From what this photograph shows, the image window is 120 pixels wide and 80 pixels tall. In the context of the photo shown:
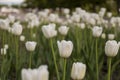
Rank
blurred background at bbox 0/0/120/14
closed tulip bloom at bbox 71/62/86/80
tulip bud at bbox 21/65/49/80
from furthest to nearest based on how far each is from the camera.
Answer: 1. blurred background at bbox 0/0/120/14
2. closed tulip bloom at bbox 71/62/86/80
3. tulip bud at bbox 21/65/49/80

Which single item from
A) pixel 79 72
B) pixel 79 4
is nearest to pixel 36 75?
pixel 79 72

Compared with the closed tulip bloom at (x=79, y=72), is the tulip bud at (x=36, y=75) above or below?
above

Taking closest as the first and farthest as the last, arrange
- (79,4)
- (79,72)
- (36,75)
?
(36,75) → (79,72) → (79,4)

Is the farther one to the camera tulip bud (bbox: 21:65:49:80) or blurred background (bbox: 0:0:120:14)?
blurred background (bbox: 0:0:120:14)

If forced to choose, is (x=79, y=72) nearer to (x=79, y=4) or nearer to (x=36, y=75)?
(x=36, y=75)

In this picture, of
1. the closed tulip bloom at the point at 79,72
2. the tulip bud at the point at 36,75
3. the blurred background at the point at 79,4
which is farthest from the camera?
the blurred background at the point at 79,4

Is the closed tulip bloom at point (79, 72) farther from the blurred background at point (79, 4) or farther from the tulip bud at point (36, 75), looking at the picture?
the blurred background at point (79, 4)

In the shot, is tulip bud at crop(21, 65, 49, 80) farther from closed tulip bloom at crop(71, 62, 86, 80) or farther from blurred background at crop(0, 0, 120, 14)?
blurred background at crop(0, 0, 120, 14)

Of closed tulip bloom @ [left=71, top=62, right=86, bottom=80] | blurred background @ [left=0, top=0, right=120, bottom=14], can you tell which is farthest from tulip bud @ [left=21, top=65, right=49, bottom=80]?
blurred background @ [left=0, top=0, right=120, bottom=14]

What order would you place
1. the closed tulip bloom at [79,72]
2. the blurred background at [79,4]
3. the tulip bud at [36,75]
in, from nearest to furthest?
the tulip bud at [36,75]
the closed tulip bloom at [79,72]
the blurred background at [79,4]

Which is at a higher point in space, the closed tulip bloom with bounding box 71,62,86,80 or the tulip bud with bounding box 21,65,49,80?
the tulip bud with bounding box 21,65,49,80

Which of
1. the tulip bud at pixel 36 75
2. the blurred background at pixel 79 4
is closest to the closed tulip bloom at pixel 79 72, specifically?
the tulip bud at pixel 36 75

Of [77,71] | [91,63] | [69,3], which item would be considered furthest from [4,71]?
[69,3]

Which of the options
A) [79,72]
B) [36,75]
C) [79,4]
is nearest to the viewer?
[36,75]
